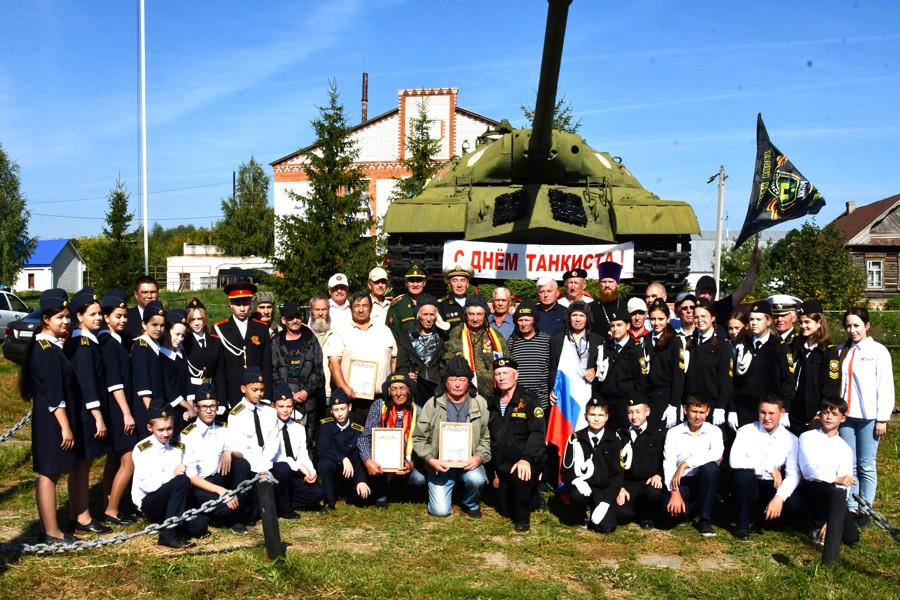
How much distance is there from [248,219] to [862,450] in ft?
175

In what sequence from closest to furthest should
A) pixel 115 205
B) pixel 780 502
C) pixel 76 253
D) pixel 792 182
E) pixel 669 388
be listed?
1. pixel 780 502
2. pixel 669 388
3. pixel 792 182
4. pixel 115 205
5. pixel 76 253

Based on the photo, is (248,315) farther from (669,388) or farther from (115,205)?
(115,205)

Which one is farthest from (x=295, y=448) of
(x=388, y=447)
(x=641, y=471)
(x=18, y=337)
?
(x=18, y=337)

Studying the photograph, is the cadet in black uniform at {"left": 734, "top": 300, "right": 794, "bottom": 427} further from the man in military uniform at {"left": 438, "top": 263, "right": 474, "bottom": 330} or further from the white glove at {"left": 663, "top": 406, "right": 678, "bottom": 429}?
the man in military uniform at {"left": 438, "top": 263, "right": 474, "bottom": 330}

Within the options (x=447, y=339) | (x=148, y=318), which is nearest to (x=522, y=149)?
(x=447, y=339)

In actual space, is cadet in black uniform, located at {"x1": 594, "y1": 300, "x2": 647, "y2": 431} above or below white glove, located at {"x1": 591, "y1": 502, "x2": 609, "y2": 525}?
above

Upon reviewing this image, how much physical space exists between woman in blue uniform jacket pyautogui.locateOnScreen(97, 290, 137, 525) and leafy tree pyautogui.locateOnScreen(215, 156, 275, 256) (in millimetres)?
45517

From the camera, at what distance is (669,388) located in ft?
23.2

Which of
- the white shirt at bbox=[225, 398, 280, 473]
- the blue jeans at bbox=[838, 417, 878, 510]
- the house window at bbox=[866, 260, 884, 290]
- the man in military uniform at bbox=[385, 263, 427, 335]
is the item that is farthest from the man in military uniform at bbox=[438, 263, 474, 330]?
the house window at bbox=[866, 260, 884, 290]

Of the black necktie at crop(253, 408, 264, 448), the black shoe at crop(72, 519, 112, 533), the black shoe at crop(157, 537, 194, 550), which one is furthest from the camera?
the black necktie at crop(253, 408, 264, 448)

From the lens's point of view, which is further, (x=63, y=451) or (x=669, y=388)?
(x=669, y=388)

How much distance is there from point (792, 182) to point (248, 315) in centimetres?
610

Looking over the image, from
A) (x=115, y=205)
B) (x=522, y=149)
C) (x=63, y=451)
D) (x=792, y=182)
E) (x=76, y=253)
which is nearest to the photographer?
(x=63, y=451)

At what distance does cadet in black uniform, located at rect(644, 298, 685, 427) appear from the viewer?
7.00 metres
